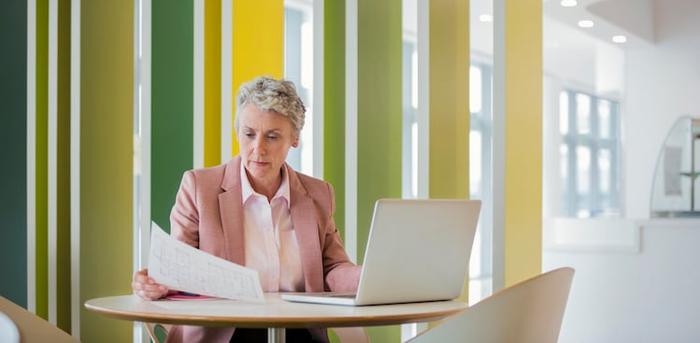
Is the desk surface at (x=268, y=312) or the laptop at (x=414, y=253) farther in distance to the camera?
the laptop at (x=414, y=253)

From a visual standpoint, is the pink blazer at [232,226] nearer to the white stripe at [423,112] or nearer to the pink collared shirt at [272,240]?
the pink collared shirt at [272,240]

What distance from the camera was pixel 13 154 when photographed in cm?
359

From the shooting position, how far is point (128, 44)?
3.75m

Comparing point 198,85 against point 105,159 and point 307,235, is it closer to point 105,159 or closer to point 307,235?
point 105,159

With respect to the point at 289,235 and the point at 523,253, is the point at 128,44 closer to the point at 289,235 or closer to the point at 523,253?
the point at 289,235

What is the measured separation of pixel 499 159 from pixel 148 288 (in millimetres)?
1883

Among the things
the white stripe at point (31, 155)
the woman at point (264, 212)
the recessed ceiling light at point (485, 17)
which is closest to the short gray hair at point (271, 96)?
the woman at point (264, 212)

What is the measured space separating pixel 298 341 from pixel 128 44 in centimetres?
162

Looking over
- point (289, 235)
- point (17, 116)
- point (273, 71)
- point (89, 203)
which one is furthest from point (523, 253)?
point (17, 116)

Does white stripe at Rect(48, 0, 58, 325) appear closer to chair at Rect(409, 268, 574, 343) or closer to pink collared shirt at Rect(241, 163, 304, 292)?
pink collared shirt at Rect(241, 163, 304, 292)

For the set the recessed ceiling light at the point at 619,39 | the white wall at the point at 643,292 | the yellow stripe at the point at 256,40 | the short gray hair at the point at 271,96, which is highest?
the recessed ceiling light at the point at 619,39

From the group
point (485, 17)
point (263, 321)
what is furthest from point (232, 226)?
point (485, 17)

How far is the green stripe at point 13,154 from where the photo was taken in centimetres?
356

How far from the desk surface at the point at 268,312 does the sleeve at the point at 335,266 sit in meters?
0.36
